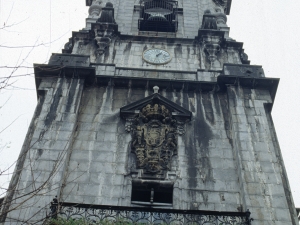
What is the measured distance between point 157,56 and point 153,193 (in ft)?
27.5

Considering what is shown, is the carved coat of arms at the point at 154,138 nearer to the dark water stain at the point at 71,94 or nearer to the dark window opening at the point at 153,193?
the dark window opening at the point at 153,193

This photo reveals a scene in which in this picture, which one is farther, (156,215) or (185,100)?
(185,100)

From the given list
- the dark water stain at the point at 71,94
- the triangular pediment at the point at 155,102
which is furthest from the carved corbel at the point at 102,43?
the triangular pediment at the point at 155,102

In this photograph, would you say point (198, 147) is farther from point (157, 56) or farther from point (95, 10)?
point (95, 10)

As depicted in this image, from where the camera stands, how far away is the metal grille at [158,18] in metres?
25.5

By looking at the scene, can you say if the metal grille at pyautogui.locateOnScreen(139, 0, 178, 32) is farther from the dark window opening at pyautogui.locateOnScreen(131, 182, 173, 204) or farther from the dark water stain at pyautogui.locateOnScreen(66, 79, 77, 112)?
the dark window opening at pyautogui.locateOnScreen(131, 182, 173, 204)

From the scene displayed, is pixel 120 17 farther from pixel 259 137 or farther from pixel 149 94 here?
pixel 259 137

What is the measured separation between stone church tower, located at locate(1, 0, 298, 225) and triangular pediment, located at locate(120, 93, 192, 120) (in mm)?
38

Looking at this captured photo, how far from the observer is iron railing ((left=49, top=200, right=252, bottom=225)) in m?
13.1

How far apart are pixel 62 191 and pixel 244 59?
36.4ft

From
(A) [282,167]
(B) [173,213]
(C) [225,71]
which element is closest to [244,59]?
(C) [225,71]

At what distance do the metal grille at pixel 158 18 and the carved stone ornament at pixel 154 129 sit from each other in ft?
28.1

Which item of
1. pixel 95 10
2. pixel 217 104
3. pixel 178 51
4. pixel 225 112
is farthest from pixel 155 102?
pixel 95 10

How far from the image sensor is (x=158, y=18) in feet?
84.3
